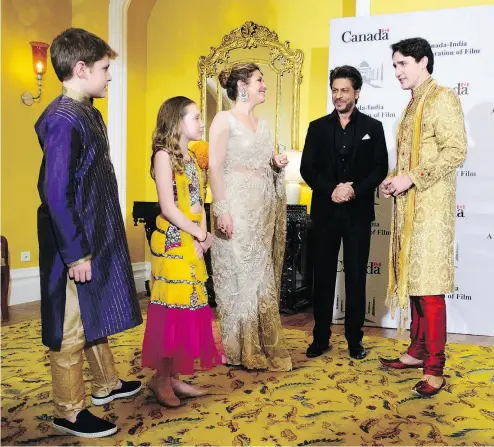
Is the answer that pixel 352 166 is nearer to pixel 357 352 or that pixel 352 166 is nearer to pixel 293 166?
pixel 357 352

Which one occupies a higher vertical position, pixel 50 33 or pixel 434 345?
pixel 50 33

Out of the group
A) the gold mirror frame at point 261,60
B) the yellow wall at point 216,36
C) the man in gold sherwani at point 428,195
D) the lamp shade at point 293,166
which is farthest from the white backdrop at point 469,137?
the man in gold sherwani at point 428,195

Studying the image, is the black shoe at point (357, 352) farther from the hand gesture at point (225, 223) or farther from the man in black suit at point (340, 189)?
the hand gesture at point (225, 223)

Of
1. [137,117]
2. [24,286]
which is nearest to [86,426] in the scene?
[24,286]

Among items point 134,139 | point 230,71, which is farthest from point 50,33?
point 230,71

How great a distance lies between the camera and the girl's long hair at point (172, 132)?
2.35 m

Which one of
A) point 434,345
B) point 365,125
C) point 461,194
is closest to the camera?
point 434,345

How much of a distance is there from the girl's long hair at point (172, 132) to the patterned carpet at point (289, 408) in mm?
1061

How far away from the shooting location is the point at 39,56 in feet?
15.6

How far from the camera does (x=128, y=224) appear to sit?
5.79m

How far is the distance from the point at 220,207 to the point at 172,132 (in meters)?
0.59

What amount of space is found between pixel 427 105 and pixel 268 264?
3.80ft

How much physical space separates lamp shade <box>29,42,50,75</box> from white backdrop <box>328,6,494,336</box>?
9.16ft

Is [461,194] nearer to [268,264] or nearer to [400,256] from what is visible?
[400,256]
